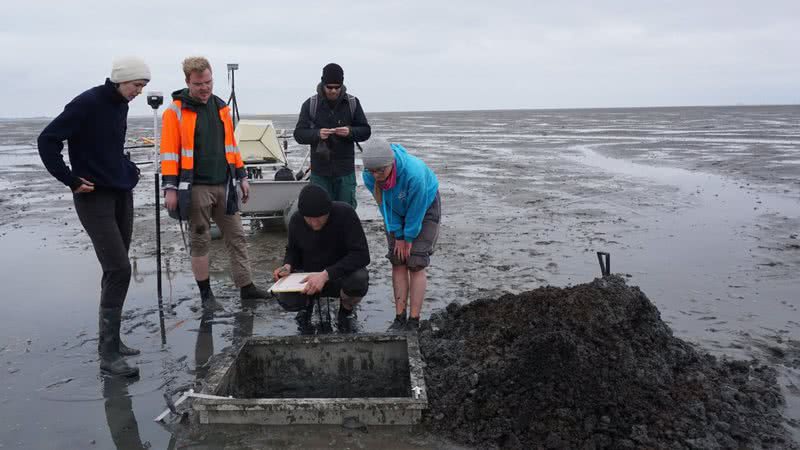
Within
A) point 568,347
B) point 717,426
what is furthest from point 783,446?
point 568,347

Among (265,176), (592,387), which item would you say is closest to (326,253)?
(592,387)

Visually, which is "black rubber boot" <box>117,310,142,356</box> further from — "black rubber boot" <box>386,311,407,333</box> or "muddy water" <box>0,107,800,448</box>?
"black rubber boot" <box>386,311,407,333</box>

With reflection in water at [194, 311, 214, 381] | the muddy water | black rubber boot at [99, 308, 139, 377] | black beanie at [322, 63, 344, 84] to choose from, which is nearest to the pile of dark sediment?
the muddy water

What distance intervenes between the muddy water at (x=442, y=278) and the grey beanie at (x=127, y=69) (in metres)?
1.98

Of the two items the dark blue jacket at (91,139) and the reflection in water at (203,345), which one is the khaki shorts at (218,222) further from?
the dark blue jacket at (91,139)

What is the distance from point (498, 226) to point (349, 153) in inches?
176

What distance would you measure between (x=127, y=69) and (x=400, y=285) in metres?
2.47

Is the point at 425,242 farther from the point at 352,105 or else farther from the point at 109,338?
the point at 109,338

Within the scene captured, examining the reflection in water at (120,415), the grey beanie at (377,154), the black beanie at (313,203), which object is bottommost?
the reflection in water at (120,415)

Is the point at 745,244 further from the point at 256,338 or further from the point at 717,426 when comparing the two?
the point at 256,338

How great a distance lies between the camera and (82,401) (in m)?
4.11

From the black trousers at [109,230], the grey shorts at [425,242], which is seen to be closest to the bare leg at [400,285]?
the grey shorts at [425,242]

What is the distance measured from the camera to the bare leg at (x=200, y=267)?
5754 mm

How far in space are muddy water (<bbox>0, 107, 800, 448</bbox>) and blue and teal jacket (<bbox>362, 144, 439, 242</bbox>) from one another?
990mm
